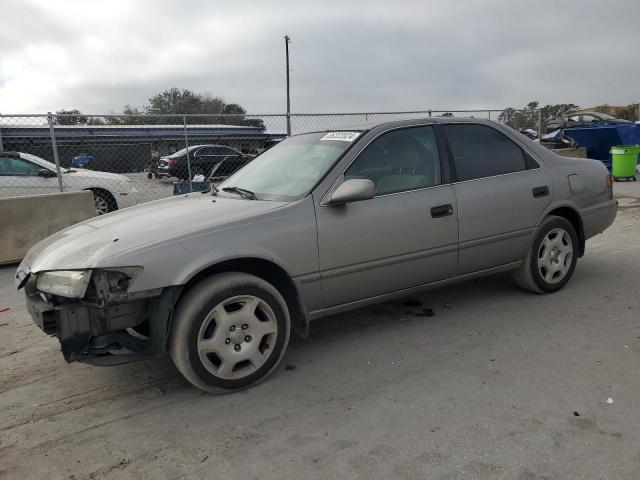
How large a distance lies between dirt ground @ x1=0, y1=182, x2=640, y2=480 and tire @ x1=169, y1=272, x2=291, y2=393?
14 cm

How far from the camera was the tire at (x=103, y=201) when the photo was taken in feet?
34.8

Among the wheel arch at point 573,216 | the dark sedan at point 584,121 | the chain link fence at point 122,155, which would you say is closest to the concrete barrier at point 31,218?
the chain link fence at point 122,155

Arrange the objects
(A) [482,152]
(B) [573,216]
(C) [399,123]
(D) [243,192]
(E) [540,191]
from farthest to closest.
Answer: (B) [573,216]
(E) [540,191]
(A) [482,152]
(C) [399,123]
(D) [243,192]

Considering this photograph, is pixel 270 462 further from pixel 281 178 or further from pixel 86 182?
pixel 86 182

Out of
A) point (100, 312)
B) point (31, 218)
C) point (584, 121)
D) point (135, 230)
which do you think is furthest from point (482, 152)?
point (584, 121)

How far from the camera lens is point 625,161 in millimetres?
13812

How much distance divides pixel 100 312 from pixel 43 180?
8403 mm

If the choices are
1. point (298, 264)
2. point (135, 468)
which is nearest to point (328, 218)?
point (298, 264)

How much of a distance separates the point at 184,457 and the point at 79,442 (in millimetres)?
623

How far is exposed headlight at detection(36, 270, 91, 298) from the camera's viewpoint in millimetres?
2836

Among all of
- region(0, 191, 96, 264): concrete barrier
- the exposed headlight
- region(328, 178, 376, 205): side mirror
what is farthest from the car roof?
region(0, 191, 96, 264): concrete barrier

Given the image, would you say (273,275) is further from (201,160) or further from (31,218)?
(201,160)

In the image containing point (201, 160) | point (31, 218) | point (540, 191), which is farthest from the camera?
point (201, 160)

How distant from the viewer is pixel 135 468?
8.22ft
